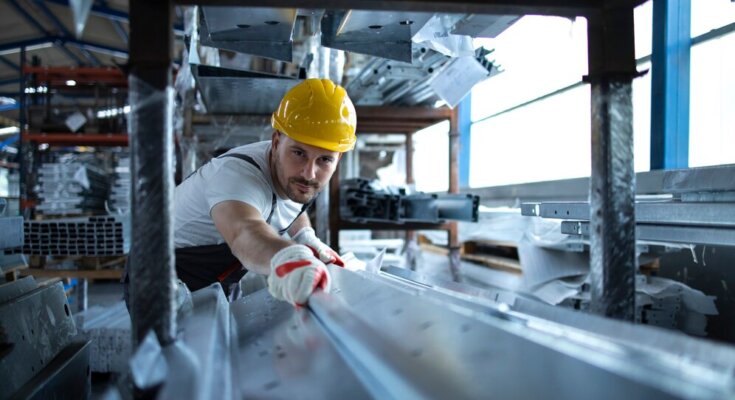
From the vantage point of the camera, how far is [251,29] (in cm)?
190

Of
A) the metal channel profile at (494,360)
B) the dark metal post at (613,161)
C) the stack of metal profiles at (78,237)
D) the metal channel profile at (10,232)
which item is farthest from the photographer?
the stack of metal profiles at (78,237)

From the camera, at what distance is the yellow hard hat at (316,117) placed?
207 centimetres

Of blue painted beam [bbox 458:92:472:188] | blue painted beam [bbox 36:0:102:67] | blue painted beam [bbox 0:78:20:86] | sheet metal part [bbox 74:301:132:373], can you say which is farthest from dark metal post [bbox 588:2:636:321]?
blue painted beam [bbox 0:78:20:86]

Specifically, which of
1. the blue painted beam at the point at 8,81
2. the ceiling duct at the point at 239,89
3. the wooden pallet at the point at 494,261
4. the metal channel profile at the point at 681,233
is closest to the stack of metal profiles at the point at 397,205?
the ceiling duct at the point at 239,89

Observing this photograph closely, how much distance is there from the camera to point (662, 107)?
382 centimetres

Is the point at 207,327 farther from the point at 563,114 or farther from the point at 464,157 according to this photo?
the point at 464,157

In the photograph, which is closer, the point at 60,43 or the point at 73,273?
the point at 73,273

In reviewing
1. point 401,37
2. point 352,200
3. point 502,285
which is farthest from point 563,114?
point 401,37

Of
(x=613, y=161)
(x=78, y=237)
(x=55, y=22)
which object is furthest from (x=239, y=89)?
(x=55, y=22)

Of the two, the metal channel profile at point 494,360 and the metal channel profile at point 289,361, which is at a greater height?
the metal channel profile at point 494,360

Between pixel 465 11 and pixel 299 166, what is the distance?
3.98ft

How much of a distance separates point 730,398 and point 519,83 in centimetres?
643

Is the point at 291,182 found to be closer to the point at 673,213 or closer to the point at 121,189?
the point at 673,213

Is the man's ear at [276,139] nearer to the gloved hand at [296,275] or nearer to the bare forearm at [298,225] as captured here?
the bare forearm at [298,225]
